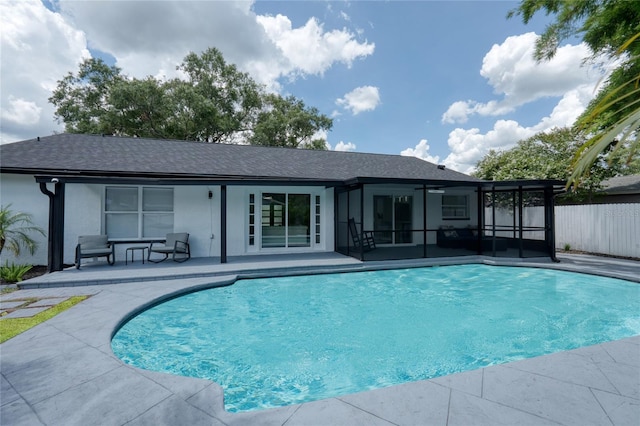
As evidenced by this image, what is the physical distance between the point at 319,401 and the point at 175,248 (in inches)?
298

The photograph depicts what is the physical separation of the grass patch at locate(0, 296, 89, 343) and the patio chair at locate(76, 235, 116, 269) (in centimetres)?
297

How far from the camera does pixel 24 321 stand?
15.7ft

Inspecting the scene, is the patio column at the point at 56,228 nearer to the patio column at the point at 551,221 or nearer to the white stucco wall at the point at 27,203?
the white stucco wall at the point at 27,203

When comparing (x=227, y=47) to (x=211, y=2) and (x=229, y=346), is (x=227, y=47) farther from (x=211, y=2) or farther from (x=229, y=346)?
(x=229, y=346)

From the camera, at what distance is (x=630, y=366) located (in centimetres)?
349

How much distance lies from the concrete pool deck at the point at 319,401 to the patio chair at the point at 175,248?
4635 millimetres

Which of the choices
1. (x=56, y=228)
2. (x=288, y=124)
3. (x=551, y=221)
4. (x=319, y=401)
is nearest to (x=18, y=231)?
(x=56, y=228)

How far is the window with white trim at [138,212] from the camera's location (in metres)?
9.50

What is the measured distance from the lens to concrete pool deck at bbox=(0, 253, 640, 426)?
266 cm

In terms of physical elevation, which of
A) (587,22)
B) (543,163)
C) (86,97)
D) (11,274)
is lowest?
(11,274)

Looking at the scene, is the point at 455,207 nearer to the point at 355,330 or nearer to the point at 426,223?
the point at 426,223

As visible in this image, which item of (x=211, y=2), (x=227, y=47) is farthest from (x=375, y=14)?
(x=227, y=47)

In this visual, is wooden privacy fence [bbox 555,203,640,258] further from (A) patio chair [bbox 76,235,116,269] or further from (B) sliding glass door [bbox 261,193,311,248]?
(A) patio chair [bbox 76,235,116,269]

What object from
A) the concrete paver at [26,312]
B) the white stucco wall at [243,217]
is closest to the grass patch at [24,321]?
the concrete paver at [26,312]
